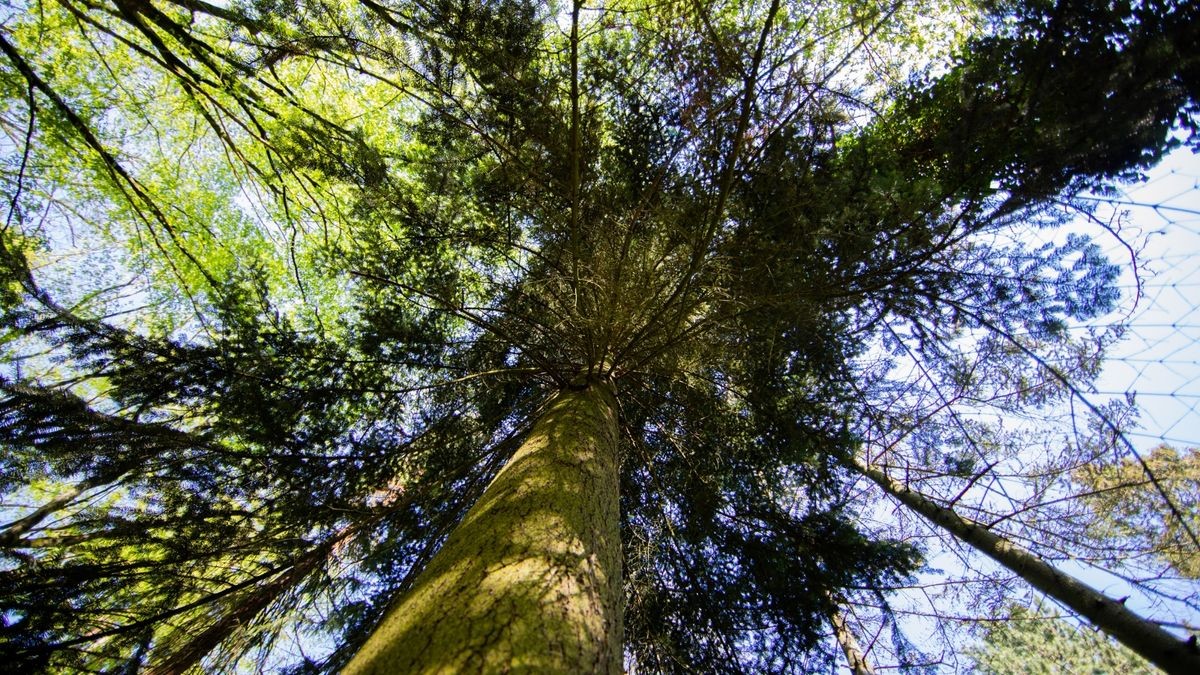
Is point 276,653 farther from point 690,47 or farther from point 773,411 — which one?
point 690,47

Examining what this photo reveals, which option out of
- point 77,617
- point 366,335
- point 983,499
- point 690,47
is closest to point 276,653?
point 77,617

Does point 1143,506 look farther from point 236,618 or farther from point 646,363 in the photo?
point 236,618

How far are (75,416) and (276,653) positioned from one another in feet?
6.38

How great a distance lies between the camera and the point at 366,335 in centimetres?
382

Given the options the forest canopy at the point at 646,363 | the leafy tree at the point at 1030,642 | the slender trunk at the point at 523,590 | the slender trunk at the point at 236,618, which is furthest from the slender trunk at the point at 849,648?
the slender trunk at the point at 236,618

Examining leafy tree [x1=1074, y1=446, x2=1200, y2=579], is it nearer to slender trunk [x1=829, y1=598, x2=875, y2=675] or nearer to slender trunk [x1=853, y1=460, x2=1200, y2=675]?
slender trunk [x1=853, y1=460, x2=1200, y2=675]

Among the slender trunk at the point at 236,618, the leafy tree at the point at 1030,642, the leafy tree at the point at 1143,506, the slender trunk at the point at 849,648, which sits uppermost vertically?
the leafy tree at the point at 1143,506

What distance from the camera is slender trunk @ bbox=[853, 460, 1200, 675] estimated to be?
7.32ft

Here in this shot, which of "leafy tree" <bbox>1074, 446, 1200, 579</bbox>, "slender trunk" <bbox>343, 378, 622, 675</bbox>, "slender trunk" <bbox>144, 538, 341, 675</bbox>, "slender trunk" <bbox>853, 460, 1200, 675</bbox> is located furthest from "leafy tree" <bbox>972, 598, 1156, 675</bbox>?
"slender trunk" <bbox>144, 538, 341, 675</bbox>

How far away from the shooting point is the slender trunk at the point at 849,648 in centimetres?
342

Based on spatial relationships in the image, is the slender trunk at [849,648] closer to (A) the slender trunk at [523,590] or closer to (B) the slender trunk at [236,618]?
(A) the slender trunk at [523,590]

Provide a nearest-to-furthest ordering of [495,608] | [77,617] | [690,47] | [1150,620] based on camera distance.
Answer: [495,608]
[1150,620]
[77,617]
[690,47]

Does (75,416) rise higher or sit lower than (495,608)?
higher

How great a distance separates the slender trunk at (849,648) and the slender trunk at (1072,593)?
1.09 meters
